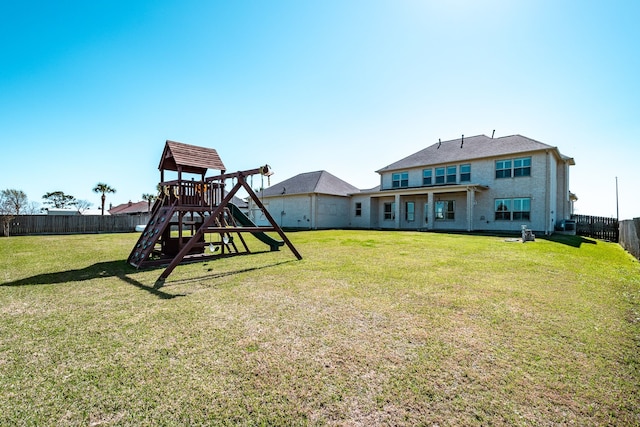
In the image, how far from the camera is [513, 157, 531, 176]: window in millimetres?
18750

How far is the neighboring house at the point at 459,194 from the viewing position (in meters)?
18.6

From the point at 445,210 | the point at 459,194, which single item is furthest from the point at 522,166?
the point at 445,210

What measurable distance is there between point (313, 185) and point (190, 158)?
16952 millimetres

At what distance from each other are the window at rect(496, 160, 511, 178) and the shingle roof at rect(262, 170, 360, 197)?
39.2ft

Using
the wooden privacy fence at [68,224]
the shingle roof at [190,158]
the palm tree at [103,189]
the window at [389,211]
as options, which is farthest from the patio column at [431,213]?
the palm tree at [103,189]

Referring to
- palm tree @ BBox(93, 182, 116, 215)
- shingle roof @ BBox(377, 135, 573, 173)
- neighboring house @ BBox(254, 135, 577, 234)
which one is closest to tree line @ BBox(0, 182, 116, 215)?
palm tree @ BBox(93, 182, 116, 215)

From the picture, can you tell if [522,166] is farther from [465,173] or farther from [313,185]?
[313,185]

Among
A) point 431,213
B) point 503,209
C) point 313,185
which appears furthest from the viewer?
point 313,185

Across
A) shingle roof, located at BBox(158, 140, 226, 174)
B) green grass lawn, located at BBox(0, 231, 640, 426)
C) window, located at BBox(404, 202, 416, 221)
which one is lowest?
green grass lawn, located at BBox(0, 231, 640, 426)

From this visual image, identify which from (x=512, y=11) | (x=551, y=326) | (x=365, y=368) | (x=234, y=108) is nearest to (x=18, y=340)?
(x=365, y=368)

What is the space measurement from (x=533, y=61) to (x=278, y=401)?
15.5 meters

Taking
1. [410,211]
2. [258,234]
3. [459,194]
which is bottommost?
[258,234]

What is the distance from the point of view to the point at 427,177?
23516 mm

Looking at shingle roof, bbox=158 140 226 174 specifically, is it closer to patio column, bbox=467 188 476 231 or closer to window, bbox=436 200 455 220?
patio column, bbox=467 188 476 231
